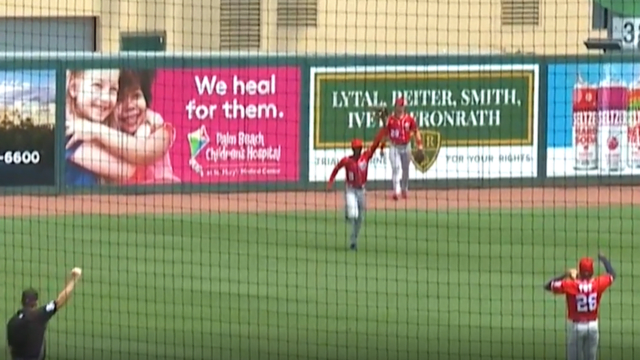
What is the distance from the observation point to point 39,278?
1828cm

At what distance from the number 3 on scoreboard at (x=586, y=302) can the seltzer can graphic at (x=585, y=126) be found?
538 inches

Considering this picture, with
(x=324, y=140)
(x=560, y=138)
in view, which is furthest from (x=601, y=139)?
(x=324, y=140)

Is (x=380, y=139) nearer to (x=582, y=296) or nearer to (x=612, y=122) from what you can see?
(x=612, y=122)

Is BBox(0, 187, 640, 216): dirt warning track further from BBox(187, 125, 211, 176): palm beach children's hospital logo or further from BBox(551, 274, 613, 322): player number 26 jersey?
BBox(551, 274, 613, 322): player number 26 jersey

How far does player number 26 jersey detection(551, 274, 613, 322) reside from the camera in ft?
43.1

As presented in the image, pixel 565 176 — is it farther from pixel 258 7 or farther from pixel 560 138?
pixel 258 7

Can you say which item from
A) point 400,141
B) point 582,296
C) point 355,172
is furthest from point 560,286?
point 400,141

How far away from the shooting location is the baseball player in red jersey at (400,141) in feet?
81.1

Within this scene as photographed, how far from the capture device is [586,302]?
43.2 feet

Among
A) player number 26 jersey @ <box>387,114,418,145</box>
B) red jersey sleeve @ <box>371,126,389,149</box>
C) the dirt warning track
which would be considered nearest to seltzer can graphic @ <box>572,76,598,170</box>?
the dirt warning track

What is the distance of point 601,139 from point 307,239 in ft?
24.5

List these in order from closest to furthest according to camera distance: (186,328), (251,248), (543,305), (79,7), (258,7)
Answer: (186,328)
(543,305)
(251,248)
(79,7)
(258,7)

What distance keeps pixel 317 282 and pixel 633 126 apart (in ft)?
33.0

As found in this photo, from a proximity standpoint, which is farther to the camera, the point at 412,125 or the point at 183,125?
the point at 183,125
